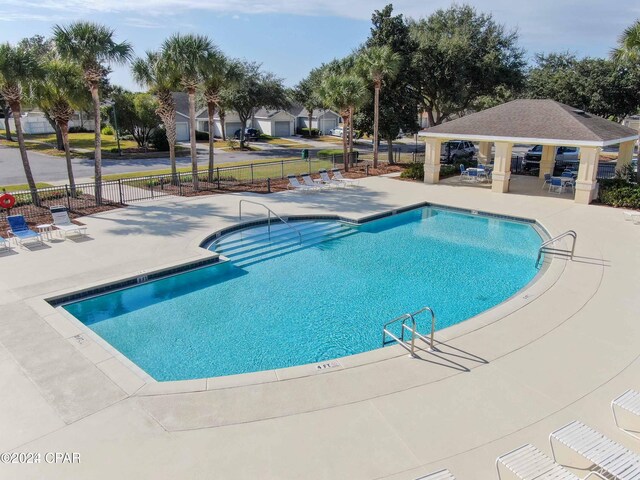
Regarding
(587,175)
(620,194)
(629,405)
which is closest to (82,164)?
(587,175)

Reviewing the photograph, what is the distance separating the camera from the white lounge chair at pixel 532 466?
5.27 metres

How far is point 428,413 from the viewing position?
6.88 m

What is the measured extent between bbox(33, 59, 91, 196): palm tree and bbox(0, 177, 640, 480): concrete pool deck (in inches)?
497

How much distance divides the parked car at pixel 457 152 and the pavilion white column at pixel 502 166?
9.42 m

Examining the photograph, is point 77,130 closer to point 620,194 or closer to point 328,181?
point 328,181

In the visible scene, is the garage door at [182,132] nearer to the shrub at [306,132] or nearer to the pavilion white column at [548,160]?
the shrub at [306,132]

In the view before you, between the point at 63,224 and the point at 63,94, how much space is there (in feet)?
31.8

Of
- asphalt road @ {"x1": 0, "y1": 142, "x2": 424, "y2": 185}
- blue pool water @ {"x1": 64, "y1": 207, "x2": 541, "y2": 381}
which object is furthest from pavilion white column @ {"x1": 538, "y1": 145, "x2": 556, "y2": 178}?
asphalt road @ {"x1": 0, "y1": 142, "x2": 424, "y2": 185}

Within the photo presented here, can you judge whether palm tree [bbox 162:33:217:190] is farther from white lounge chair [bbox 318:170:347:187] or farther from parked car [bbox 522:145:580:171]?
parked car [bbox 522:145:580:171]

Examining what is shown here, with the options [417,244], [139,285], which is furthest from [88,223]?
[417,244]

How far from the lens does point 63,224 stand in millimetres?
15656

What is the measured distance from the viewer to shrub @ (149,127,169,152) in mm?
41344

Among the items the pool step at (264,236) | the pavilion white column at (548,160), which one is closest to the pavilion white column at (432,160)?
the pavilion white column at (548,160)

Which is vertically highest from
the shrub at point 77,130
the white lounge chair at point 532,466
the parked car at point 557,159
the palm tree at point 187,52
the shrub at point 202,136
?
the palm tree at point 187,52
